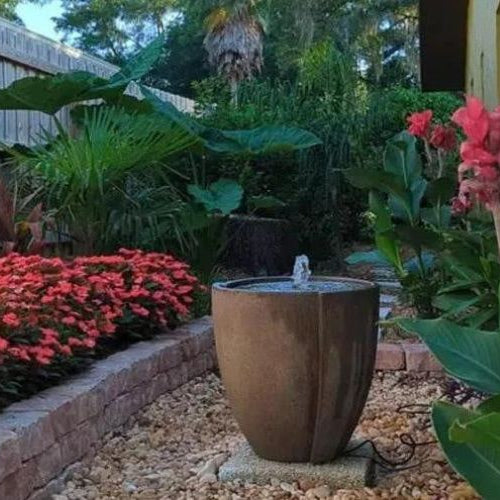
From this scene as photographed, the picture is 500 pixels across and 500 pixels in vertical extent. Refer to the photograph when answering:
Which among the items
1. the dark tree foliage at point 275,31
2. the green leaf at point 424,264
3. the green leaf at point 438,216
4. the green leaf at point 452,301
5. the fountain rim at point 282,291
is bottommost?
the green leaf at point 452,301

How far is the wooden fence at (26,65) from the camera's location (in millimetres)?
7213

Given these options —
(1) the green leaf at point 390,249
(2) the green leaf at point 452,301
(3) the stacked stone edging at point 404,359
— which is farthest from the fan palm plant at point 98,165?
(2) the green leaf at point 452,301

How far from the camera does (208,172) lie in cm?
937

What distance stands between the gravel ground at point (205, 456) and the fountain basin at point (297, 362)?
0.20 metres

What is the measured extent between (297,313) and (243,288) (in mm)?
371

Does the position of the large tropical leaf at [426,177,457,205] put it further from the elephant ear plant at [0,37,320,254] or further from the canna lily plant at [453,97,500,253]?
the elephant ear plant at [0,37,320,254]

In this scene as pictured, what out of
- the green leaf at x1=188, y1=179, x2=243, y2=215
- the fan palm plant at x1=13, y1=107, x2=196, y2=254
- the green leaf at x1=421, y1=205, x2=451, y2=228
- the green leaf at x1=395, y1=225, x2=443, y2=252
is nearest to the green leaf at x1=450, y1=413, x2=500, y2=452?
the green leaf at x1=395, y1=225, x2=443, y2=252

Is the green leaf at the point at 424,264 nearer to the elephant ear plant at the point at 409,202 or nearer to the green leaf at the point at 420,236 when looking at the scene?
the elephant ear plant at the point at 409,202

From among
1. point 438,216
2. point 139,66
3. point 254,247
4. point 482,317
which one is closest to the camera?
point 482,317

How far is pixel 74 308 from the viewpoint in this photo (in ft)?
14.0

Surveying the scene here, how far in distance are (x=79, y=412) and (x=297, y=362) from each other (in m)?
0.99

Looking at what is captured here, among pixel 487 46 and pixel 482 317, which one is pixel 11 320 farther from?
pixel 487 46

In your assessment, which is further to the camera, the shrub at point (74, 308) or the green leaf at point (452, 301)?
the shrub at point (74, 308)

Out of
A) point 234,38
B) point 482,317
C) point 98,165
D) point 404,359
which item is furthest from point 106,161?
point 234,38
